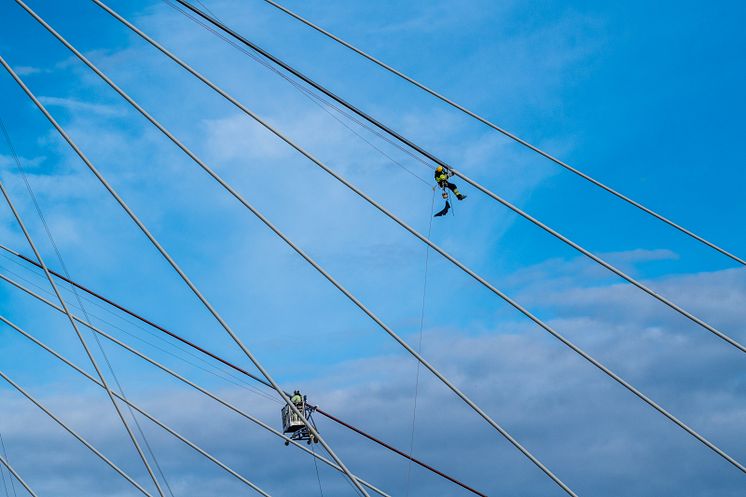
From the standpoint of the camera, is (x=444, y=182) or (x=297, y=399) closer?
(x=444, y=182)

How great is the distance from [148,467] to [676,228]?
11.0 m

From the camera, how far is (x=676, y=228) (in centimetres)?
1844

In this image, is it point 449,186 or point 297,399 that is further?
point 297,399

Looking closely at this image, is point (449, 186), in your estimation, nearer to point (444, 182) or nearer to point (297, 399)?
point (444, 182)

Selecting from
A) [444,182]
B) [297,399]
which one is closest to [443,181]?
[444,182]

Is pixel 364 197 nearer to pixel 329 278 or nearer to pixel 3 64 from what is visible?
pixel 329 278

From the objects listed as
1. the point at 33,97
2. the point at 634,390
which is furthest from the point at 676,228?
the point at 33,97

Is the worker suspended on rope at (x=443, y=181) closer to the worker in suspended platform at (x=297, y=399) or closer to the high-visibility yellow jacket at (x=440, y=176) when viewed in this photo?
the high-visibility yellow jacket at (x=440, y=176)

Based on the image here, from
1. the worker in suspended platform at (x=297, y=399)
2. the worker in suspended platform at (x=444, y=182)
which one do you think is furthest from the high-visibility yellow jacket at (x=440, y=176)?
the worker in suspended platform at (x=297, y=399)

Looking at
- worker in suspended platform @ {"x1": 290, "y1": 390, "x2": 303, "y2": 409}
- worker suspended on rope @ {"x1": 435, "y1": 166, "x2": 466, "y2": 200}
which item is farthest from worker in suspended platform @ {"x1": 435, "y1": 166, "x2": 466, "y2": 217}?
worker in suspended platform @ {"x1": 290, "y1": 390, "x2": 303, "y2": 409}

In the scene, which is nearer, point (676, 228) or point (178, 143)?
point (178, 143)

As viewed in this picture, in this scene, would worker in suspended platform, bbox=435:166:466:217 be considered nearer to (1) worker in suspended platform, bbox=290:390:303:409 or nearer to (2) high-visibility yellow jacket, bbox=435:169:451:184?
(2) high-visibility yellow jacket, bbox=435:169:451:184

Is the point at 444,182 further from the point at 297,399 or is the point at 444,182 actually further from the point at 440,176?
the point at 297,399

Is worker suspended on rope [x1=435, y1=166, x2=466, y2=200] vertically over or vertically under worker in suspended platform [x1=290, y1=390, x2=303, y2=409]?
over
